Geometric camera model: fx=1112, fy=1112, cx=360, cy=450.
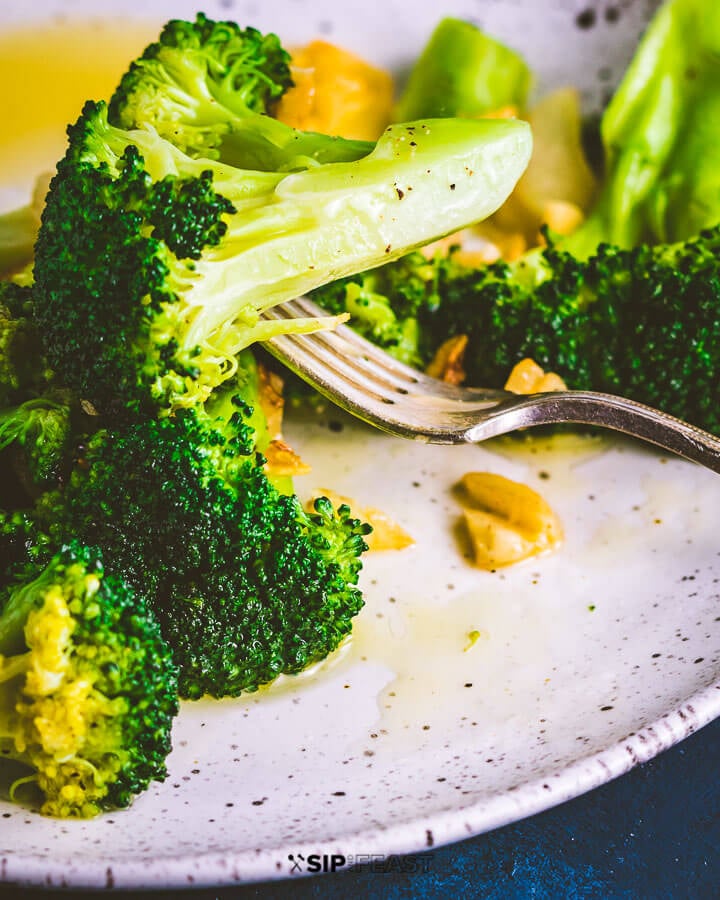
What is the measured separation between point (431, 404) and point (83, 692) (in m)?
0.84

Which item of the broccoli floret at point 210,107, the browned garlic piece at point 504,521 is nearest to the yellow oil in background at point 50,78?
the broccoli floret at point 210,107

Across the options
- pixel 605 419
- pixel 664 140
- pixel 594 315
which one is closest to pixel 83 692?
pixel 605 419

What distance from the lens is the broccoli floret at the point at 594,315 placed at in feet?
6.70

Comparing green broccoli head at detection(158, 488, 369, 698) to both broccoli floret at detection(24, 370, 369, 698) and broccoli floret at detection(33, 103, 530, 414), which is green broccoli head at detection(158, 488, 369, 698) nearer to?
broccoli floret at detection(24, 370, 369, 698)

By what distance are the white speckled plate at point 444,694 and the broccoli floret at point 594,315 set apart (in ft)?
0.45

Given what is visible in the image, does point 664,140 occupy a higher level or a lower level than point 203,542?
higher

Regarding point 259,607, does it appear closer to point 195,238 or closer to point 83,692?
point 83,692

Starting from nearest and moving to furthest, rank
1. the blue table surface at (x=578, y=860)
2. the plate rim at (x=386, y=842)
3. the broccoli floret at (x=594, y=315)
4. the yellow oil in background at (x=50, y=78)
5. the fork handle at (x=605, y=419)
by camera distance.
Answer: the plate rim at (x=386, y=842), the blue table surface at (x=578, y=860), the fork handle at (x=605, y=419), the broccoli floret at (x=594, y=315), the yellow oil in background at (x=50, y=78)

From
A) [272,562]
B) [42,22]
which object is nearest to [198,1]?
[42,22]

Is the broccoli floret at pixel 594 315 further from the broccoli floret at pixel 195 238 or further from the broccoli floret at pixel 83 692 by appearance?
the broccoli floret at pixel 83 692

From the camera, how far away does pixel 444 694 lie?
163 centimetres

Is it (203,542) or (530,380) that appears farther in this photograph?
(530,380)

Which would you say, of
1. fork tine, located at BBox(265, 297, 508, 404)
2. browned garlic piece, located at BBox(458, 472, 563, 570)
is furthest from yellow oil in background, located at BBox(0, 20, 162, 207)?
browned garlic piece, located at BBox(458, 472, 563, 570)

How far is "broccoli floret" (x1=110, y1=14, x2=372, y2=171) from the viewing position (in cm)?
183
